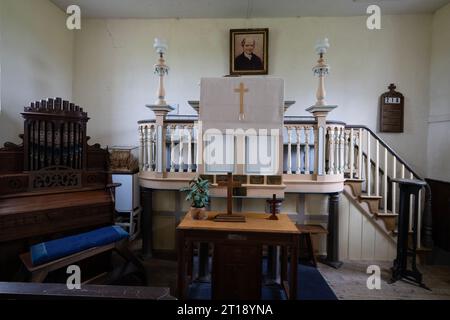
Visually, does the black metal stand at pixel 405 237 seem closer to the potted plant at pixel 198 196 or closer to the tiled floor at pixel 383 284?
the tiled floor at pixel 383 284

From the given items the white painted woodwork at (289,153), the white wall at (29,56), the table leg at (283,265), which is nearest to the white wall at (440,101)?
the white painted woodwork at (289,153)

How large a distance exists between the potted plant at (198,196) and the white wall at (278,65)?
103 inches

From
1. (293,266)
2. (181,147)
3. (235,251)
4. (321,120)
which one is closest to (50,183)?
(181,147)

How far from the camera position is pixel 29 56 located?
3.63 m

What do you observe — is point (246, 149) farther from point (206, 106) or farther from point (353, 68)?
point (353, 68)

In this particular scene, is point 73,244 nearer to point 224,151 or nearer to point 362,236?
point 224,151

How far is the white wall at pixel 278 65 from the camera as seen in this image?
4.25m

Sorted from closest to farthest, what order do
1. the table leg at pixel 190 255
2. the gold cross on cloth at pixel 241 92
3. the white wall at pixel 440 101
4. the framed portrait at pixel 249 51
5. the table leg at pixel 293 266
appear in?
the table leg at pixel 293 266, the table leg at pixel 190 255, the gold cross on cloth at pixel 241 92, the white wall at pixel 440 101, the framed portrait at pixel 249 51

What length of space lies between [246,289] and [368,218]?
7.31 feet

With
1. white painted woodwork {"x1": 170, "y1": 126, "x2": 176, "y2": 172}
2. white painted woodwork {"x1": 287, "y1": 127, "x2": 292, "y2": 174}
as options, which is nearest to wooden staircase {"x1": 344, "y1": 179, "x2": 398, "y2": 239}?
white painted woodwork {"x1": 287, "y1": 127, "x2": 292, "y2": 174}

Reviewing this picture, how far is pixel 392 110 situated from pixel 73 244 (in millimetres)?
4973

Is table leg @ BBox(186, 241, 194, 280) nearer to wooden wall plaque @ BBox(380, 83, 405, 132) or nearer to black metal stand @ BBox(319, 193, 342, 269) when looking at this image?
black metal stand @ BBox(319, 193, 342, 269)

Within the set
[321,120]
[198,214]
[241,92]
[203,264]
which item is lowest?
[203,264]

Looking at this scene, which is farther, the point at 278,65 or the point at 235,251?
the point at 278,65
